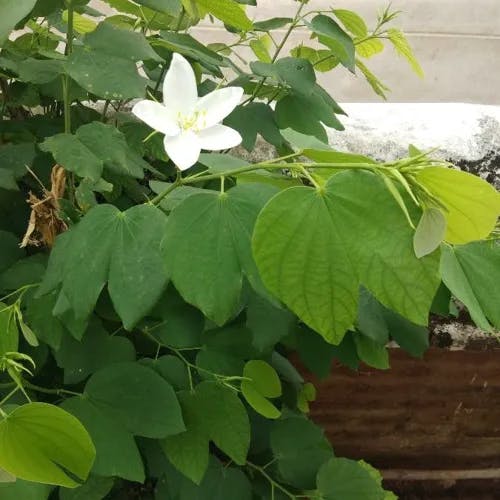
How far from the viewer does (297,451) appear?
68 centimetres

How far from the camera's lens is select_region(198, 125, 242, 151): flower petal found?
1.30 ft

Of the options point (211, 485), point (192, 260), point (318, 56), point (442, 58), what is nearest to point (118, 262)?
point (192, 260)

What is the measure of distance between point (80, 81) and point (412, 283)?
272 millimetres

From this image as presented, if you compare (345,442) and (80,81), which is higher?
(80,81)

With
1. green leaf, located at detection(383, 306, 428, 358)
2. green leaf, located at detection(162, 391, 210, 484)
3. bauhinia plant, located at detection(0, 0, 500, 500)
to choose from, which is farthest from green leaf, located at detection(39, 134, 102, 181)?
green leaf, located at detection(383, 306, 428, 358)

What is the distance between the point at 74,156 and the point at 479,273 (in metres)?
0.29

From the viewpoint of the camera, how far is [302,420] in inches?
27.2

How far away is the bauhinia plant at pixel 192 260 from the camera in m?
0.33

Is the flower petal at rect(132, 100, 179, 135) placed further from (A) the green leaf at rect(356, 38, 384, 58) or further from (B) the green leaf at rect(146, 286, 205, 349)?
(A) the green leaf at rect(356, 38, 384, 58)

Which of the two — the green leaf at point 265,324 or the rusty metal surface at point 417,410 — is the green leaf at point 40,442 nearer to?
the green leaf at point 265,324

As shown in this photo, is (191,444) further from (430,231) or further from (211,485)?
(430,231)

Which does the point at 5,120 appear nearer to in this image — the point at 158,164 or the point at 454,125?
the point at 158,164

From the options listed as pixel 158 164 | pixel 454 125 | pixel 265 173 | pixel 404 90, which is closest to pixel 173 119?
pixel 265 173

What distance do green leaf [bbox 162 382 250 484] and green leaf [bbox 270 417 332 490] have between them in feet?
0.40
